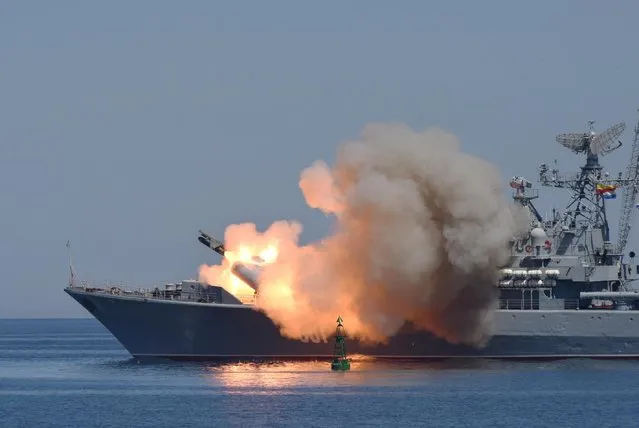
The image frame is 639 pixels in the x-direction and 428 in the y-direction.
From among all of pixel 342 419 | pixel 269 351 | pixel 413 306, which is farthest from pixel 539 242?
pixel 342 419

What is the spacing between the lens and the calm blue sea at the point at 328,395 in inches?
1777

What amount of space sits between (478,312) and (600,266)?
673 cm

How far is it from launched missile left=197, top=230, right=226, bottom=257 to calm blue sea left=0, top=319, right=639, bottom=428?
258 inches

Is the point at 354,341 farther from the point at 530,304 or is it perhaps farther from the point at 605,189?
the point at 605,189

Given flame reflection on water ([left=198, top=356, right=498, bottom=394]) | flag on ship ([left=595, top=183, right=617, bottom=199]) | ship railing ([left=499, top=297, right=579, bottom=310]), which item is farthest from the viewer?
flag on ship ([left=595, top=183, right=617, bottom=199])

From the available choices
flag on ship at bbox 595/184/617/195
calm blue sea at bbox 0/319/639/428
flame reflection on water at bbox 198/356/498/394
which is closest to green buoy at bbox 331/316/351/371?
flame reflection on water at bbox 198/356/498/394

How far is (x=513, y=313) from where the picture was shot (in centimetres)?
6153

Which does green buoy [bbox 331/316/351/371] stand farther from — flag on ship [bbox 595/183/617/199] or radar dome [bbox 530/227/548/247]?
flag on ship [bbox 595/183/617/199]

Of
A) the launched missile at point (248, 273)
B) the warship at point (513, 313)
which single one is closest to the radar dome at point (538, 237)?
the warship at point (513, 313)

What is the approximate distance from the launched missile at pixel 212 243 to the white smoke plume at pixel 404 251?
5.11 m

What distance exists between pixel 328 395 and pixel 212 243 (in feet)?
60.1

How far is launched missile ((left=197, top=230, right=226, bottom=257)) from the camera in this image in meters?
66.8

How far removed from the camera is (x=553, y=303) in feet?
205

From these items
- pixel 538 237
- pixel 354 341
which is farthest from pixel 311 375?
pixel 538 237
